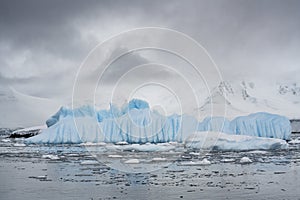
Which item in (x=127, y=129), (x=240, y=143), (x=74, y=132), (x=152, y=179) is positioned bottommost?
(x=152, y=179)

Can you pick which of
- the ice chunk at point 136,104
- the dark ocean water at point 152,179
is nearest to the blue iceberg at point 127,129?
the ice chunk at point 136,104

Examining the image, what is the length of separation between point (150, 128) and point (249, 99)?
3446 cm

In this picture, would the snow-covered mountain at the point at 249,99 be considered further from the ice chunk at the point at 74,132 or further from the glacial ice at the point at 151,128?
the ice chunk at the point at 74,132

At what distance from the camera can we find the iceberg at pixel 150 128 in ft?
109

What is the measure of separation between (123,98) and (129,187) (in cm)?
3270

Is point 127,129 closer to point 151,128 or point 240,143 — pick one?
point 151,128

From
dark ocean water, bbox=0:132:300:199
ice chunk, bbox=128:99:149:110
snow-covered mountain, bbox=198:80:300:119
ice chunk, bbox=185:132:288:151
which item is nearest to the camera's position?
dark ocean water, bbox=0:132:300:199

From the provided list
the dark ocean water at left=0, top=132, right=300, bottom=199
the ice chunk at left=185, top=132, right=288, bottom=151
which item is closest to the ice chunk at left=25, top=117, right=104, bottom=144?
the ice chunk at left=185, top=132, right=288, bottom=151

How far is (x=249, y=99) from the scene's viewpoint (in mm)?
64000

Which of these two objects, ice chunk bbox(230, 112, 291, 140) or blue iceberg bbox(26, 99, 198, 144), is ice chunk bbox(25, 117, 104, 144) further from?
ice chunk bbox(230, 112, 291, 140)

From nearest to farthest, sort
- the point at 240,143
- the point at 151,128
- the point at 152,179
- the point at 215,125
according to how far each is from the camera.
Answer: the point at 152,179, the point at 240,143, the point at 151,128, the point at 215,125

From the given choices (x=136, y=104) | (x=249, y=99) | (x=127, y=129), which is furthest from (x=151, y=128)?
(x=249, y=99)

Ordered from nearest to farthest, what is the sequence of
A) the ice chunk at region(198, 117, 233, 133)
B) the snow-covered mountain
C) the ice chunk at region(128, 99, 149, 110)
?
1. the ice chunk at region(198, 117, 233, 133)
2. the ice chunk at region(128, 99, 149, 110)
3. the snow-covered mountain

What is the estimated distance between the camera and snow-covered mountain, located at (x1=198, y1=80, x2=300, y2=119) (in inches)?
1812
